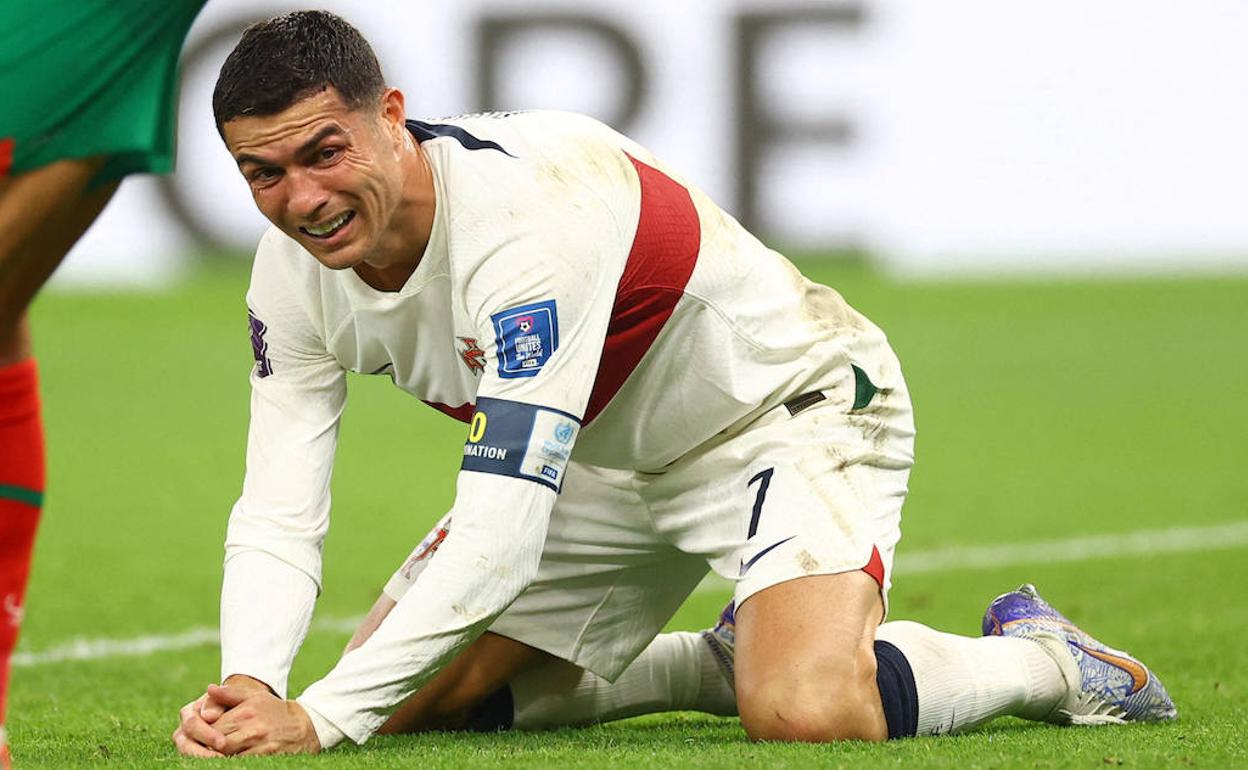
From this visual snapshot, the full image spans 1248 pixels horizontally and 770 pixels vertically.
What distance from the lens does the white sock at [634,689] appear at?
13.0 ft

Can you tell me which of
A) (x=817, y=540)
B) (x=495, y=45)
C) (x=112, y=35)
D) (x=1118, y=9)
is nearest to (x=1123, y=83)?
(x=1118, y=9)

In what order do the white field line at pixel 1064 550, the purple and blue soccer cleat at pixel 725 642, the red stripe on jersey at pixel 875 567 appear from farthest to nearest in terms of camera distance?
the white field line at pixel 1064 550, the purple and blue soccer cleat at pixel 725 642, the red stripe on jersey at pixel 875 567

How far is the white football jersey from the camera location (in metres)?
3.16

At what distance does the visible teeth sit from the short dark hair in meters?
0.18

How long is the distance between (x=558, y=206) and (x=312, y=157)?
0.43 meters

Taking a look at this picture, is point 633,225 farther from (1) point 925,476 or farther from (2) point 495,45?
(2) point 495,45

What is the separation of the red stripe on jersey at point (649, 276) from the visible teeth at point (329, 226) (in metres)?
0.52

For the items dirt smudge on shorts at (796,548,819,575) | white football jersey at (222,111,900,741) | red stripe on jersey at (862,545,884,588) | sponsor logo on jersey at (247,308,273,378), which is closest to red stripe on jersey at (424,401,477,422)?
white football jersey at (222,111,900,741)

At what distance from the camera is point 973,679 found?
11.9 feet

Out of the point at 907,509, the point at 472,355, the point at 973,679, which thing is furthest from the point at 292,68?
the point at 907,509

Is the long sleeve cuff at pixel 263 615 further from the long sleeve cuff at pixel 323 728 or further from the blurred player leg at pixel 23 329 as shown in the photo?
the blurred player leg at pixel 23 329

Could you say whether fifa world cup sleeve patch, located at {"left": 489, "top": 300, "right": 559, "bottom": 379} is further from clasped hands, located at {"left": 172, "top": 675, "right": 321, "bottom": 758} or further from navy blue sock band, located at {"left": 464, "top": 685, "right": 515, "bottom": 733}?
navy blue sock band, located at {"left": 464, "top": 685, "right": 515, "bottom": 733}

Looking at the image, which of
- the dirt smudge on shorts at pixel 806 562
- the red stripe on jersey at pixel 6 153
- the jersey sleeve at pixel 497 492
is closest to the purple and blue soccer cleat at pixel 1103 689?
the dirt smudge on shorts at pixel 806 562

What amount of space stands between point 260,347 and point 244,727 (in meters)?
0.85
